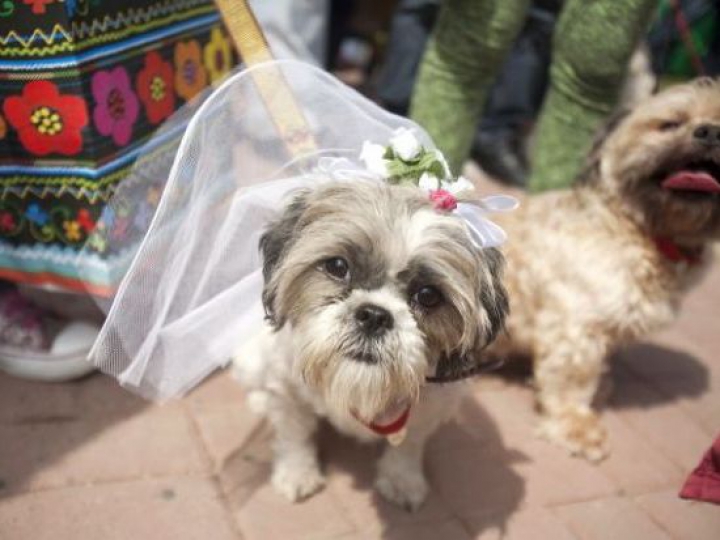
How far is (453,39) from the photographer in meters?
2.95

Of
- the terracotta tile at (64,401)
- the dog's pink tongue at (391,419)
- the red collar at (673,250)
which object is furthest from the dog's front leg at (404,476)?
the red collar at (673,250)

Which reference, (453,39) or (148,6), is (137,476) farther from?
(453,39)

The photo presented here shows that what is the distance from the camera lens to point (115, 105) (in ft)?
6.86

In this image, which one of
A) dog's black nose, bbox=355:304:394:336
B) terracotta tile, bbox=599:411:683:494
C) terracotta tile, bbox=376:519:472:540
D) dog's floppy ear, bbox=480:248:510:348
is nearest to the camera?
dog's black nose, bbox=355:304:394:336

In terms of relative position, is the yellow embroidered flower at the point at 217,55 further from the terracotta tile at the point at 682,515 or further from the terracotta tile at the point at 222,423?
the terracotta tile at the point at 682,515

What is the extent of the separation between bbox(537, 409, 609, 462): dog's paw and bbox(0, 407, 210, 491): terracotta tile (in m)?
1.22

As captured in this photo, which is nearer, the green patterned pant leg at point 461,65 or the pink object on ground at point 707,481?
the pink object on ground at point 707,481

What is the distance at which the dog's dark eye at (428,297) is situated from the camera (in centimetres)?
164

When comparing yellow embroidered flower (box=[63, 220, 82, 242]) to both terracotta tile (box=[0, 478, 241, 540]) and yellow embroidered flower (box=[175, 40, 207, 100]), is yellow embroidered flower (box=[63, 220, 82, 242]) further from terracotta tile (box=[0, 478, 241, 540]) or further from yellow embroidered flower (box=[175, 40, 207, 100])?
terracotta tile (box=[0, 478, 241, 540])

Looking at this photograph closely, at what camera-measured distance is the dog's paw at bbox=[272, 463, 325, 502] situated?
6.84 ft

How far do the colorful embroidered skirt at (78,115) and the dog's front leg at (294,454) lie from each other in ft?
2.16

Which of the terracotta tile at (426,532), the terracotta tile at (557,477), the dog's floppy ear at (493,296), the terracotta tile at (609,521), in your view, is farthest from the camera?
the terracotta tile at (557,477)

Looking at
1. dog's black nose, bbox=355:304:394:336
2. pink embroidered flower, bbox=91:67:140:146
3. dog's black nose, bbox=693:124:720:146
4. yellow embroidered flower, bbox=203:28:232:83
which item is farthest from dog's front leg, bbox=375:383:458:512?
yellow embroidered flower, bbox=203:28:232:83

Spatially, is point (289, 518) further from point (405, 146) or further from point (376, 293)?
point (405, 146)
